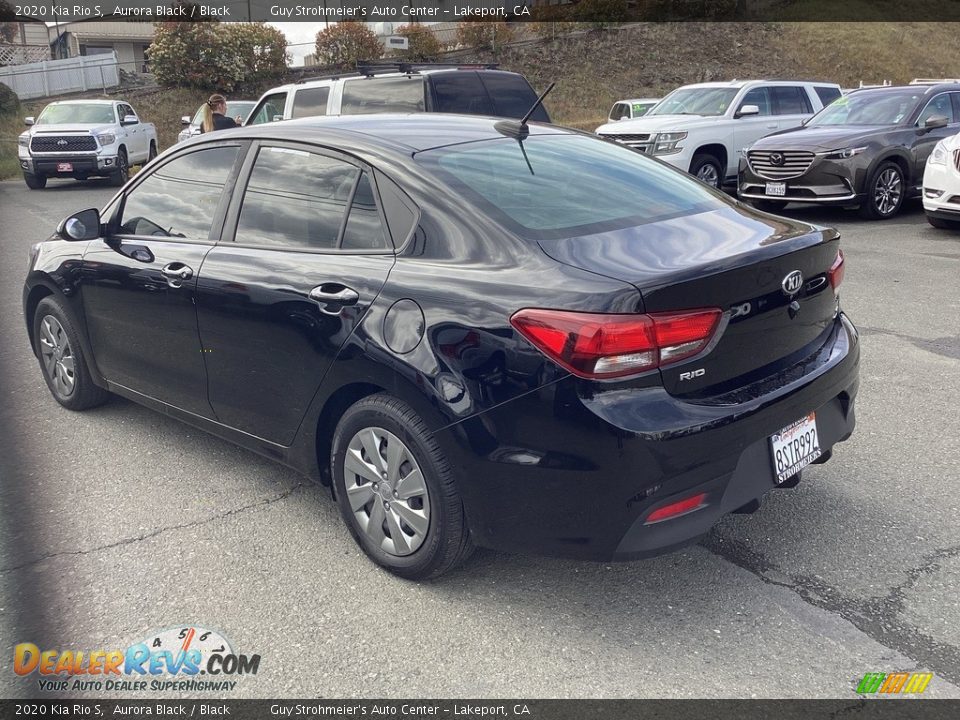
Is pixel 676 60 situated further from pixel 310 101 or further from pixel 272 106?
pixel 310 101

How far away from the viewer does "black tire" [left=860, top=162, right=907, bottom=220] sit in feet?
37.0

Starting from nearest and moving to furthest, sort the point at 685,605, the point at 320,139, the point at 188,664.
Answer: the point at 188,664 → the point at 685,605 → the point at 320,139

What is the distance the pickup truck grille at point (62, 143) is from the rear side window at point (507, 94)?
13.0 m

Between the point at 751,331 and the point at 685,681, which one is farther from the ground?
the point at 751,331

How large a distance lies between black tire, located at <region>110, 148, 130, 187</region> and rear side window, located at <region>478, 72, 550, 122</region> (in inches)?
517

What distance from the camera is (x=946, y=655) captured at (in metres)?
2.81

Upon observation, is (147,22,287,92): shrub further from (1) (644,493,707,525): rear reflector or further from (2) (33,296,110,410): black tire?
(1) (644,493,707,525): rear reflector

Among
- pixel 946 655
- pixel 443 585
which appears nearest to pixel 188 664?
pixel 443 585

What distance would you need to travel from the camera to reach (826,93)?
15781mm

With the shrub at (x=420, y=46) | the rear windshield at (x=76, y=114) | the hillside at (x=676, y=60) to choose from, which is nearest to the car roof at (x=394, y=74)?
the rear windshield at (x=76, y=114)

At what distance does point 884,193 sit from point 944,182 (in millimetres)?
1775

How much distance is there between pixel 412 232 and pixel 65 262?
257cm

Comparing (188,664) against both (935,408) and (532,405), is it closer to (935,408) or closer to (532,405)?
(532,405)

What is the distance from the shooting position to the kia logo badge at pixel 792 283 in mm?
3137
